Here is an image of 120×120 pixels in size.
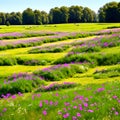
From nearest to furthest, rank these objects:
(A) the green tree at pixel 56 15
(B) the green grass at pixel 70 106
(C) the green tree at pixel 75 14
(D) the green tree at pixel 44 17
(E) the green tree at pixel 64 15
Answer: (B) the green grass at pixel 70 106 < (E) the green tree at pixel 64 15 < (A) the green tree at pixel 56 15 < (C) the green tree at pixel 75 14 < (D) the green tree at pixel 44 17

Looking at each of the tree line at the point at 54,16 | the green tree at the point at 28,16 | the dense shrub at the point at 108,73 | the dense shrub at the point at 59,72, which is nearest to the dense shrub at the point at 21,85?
the dense shrub at the point at 59,72

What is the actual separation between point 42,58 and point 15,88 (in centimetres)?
1407

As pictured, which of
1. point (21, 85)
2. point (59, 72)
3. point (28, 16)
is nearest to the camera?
point (21, 85)

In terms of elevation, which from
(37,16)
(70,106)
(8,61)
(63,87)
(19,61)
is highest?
(70,106)

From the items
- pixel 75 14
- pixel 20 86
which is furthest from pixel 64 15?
pixel 20 86

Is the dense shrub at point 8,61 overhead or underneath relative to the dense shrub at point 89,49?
underneath

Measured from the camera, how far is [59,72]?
2498cm

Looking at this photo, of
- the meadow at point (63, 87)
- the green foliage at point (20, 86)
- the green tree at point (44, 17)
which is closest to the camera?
the meadow at point (63, 87)

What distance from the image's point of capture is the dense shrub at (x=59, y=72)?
24312 mm

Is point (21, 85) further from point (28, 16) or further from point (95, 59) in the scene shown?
point (28, 16)

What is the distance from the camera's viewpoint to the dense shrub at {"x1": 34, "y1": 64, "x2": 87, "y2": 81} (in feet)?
79.8

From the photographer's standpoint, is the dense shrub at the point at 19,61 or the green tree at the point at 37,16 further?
the green tree at the point at 37,16

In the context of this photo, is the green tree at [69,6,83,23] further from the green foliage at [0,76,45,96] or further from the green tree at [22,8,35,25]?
the green foliage at [0,76,45,96]

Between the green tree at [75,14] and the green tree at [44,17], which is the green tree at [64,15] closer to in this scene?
the green tree at [75,14]
